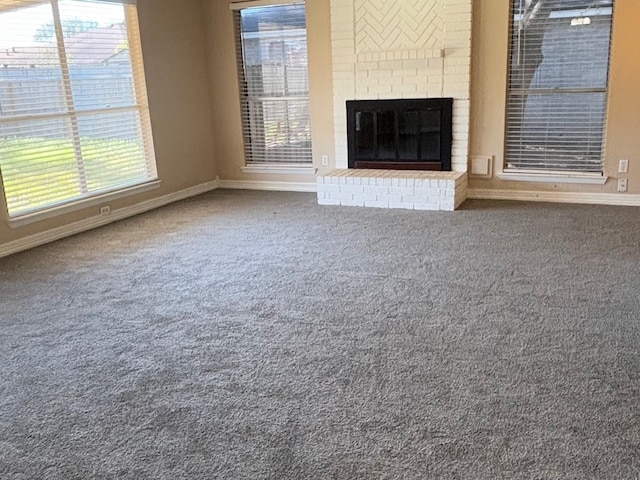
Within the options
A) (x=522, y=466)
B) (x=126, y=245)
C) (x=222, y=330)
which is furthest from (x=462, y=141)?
(x=522, y=466)

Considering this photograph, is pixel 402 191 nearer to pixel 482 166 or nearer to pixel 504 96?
pixel 482 166

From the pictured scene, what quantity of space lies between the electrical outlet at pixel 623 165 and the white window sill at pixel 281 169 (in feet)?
9.97

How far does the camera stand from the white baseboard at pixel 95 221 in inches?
187

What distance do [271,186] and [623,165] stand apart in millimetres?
3638

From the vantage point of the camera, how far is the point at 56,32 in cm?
496

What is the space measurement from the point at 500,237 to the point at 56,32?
4.00 metres

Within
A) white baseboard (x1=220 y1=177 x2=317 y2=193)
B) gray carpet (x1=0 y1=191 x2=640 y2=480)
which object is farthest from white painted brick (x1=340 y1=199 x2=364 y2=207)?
gray carpet (x1=0 y1=191 x2=640 y2=480)

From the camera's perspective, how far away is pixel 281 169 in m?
6.74

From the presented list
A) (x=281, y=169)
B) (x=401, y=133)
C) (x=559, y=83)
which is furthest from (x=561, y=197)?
(x=281, y=169)

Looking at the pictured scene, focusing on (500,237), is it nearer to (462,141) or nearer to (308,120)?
(462,141)

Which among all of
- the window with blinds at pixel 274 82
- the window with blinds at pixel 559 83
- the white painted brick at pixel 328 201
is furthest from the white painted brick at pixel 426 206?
the window with blinds at pixel 274 82

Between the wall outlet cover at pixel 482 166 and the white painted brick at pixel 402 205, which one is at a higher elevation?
the wall outlet cover at pixel 482 166

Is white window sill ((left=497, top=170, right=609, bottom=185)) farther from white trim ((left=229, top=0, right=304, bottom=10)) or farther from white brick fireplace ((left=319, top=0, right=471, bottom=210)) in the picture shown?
white trim ((left=229, top=0, right=304, bottom=10))

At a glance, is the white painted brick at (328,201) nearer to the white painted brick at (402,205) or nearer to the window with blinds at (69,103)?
the white painted brick at (402,205)
